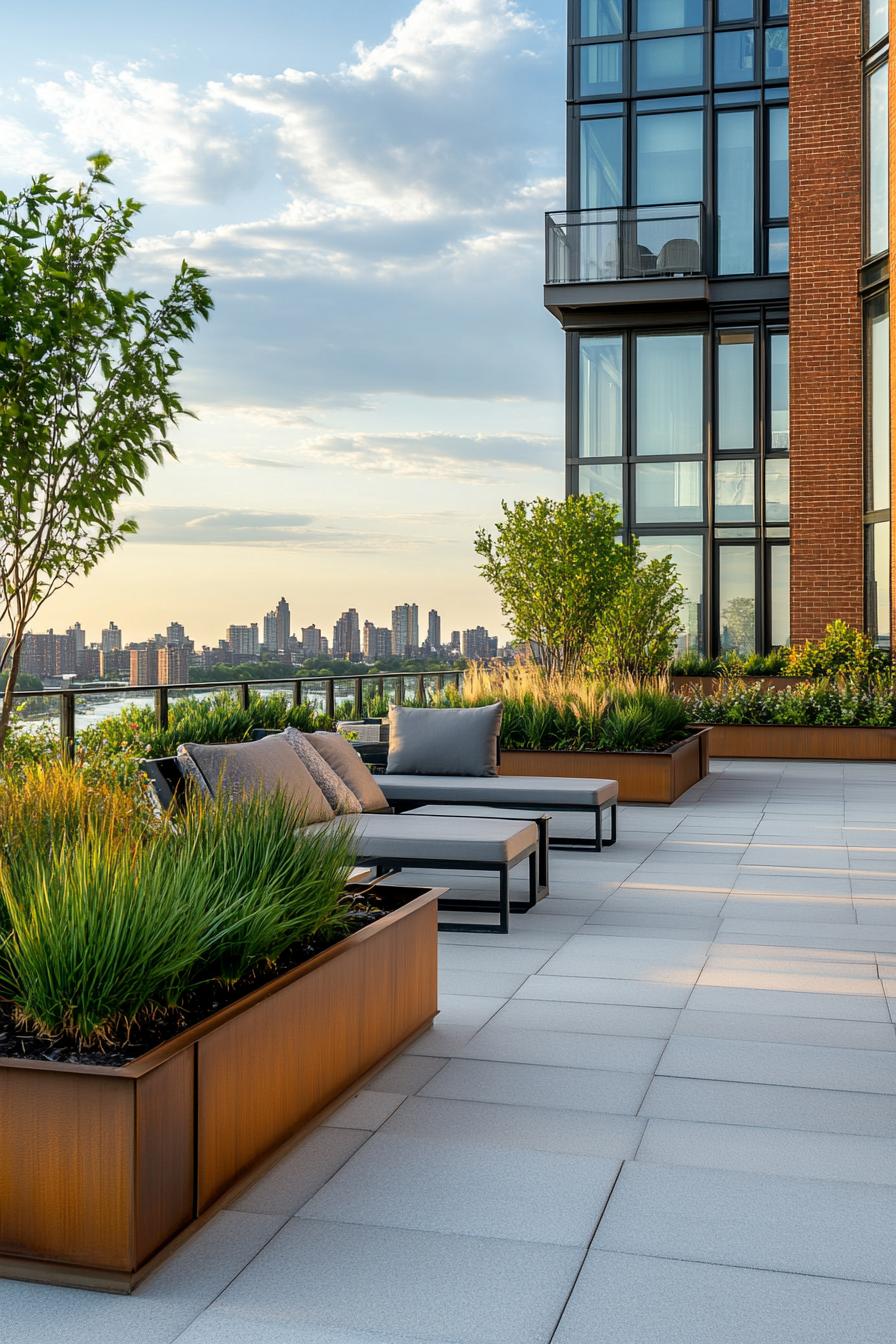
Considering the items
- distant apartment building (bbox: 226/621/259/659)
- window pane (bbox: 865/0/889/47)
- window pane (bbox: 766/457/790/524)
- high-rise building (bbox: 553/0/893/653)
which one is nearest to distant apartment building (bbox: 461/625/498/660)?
distant apartment building (bbox: 226/621/259/659)

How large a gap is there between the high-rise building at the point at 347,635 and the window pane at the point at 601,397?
464 centimetres

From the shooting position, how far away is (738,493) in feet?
59.2

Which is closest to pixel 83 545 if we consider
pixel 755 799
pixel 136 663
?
pixel 136 663

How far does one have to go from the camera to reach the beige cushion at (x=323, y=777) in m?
6.27

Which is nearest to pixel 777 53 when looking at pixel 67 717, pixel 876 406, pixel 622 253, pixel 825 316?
pixel 622 253

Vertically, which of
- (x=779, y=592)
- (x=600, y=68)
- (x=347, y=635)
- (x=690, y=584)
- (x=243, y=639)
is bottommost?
(x=243, y=639)

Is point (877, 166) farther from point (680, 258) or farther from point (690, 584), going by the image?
point (690, 584)

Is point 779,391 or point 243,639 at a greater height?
point 779,391

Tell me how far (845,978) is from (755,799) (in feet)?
19.2

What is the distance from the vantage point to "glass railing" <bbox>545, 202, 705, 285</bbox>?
58.1 feet

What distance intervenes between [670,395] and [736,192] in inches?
115

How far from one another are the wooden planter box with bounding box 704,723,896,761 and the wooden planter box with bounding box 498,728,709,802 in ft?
12.2

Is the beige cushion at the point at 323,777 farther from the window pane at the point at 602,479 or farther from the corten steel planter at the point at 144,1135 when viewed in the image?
the window pane at the point at 602,479

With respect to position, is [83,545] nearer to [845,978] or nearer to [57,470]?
[57,470]
